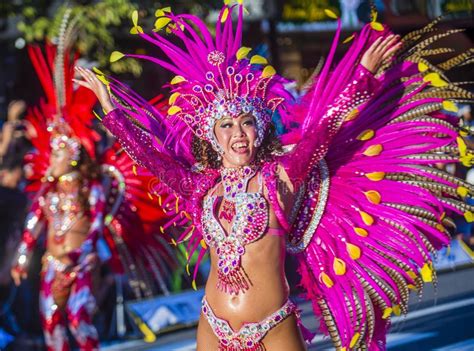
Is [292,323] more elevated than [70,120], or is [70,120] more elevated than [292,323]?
[70,120]

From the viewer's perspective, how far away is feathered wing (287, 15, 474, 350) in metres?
3.62

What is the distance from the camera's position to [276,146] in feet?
11.9

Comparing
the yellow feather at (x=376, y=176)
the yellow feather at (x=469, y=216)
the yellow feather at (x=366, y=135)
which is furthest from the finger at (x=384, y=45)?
the yellow feather at (x=469, y=216)

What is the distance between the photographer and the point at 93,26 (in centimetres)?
840

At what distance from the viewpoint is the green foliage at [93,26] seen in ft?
27.6

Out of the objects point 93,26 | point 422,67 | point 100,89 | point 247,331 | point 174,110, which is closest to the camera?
point 247,331

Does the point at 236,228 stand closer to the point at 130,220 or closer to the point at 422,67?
the point at 422,67

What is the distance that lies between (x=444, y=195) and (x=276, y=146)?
80 centimetres

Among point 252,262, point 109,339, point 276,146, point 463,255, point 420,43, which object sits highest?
point 420,43

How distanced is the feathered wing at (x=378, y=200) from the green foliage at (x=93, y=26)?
512cm

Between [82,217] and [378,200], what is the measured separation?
9.59ft

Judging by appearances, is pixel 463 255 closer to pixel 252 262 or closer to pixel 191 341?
pixel 191 341

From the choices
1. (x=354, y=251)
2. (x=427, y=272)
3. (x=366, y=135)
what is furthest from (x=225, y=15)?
(x=427, y=272)

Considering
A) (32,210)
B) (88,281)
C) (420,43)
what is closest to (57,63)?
(32,210)
